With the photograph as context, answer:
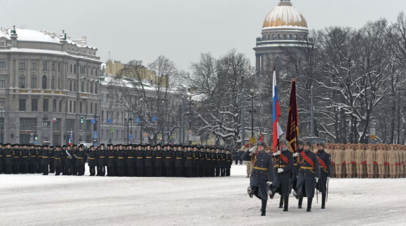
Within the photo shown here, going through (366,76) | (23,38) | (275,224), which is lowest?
(275,224)

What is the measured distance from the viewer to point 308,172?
20.4m

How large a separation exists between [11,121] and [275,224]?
105 metres

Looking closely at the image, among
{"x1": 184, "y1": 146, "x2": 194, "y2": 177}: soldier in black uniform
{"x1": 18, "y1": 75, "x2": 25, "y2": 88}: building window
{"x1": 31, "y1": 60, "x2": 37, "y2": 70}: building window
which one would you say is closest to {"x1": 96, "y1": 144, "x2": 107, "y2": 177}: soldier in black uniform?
{"x1": 184, "y1": 146, "x2": 194, "y2": 177}: soldier in black uniform

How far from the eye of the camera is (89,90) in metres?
132

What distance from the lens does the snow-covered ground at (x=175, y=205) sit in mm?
18156

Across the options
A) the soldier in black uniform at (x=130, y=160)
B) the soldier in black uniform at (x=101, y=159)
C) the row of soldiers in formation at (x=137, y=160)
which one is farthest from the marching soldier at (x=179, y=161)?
the soldier in black uniform at (x=101, y=159)

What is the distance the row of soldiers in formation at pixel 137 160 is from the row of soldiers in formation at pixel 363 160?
16.1 ft

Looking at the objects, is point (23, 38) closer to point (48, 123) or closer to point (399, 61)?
point (48, 123)

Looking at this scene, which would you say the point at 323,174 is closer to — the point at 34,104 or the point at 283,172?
the point at 283,172

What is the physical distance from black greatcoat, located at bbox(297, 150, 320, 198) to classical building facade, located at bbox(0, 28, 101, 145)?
97519mm

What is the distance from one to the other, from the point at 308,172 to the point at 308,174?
0.14 ft

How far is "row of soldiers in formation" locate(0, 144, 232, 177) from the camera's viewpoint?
38.6 m

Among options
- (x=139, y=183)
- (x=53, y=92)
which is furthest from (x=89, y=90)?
(x=139, y=183)

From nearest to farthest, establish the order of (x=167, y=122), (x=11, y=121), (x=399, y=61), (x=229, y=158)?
(x=229, y=158), (x=399, y=61), (x=167, y=122), (x=11, y=121)
